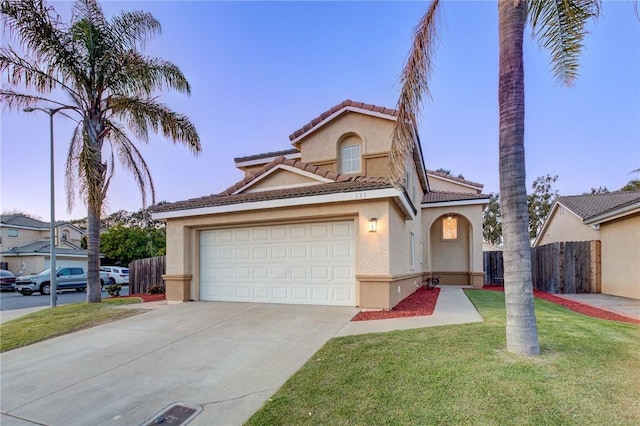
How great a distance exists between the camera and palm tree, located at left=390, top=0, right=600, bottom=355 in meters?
4.69

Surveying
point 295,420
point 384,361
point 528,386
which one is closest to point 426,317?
point 384,361

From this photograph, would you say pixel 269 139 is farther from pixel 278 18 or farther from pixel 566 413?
pixel 566 413

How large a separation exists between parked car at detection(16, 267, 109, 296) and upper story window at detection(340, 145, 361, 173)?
20838mm

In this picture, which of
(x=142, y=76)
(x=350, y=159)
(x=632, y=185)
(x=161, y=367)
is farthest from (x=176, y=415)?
(x=632, y=185)

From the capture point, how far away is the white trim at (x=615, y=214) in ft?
35.6

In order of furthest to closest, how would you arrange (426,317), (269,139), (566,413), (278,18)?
1. (269,139)
2. (278,18)
3. (426,317)
4. (566,413)

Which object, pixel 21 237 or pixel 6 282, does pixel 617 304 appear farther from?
pixel 21 237

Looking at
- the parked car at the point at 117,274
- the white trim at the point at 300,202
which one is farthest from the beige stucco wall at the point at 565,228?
the parked car at the point at 117,274

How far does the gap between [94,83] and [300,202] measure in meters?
9.75

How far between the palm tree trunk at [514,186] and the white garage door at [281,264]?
4683 millimetres

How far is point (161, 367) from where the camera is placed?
5336 millimetres

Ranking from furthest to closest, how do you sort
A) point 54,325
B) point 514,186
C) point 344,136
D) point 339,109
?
point 344,136
point 339,109
point 54,325
point 514,186

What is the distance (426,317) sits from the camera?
25.3ft

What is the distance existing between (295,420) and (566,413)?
267cm
